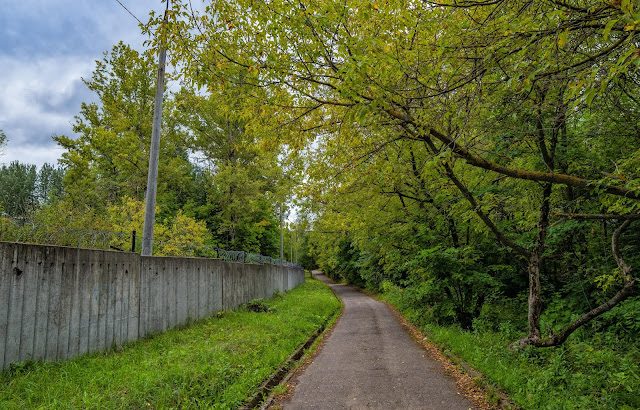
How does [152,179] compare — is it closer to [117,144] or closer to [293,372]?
[293,372]

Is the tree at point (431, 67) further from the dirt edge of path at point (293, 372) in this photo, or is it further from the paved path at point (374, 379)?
the dirt edge of path at point (293, 372)

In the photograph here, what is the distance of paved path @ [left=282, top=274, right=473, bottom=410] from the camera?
4.75 meters

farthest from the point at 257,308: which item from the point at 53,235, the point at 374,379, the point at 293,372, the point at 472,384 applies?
the point at 472,384

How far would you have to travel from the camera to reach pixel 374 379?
227 inches

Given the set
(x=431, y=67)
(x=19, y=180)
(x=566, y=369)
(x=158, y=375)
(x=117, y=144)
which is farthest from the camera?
(x=19, y=180)

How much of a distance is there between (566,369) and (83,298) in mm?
7472

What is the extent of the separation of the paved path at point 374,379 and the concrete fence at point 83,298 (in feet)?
11.3

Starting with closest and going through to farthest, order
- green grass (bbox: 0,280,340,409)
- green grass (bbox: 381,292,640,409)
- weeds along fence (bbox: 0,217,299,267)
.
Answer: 1. green grass (bbox: 0,280,340,409)
2. green grass (bbox: 381,292,640,409)
3. weeds along fence (bbox: 0,217,299,267)

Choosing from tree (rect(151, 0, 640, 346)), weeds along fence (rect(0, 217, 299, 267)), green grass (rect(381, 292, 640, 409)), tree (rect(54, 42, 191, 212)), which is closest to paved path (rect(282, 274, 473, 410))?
green grass (rect(381, 292, 640, 409))

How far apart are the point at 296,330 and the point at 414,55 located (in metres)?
7.30

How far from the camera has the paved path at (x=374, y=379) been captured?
4750mm

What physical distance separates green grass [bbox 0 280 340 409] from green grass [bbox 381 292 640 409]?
11.7 ft

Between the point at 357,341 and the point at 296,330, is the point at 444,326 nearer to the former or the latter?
the point at 357,341

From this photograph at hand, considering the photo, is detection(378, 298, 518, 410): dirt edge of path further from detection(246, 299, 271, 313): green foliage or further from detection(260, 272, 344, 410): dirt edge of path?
detection(246, 299, 271, 313): green foliage
